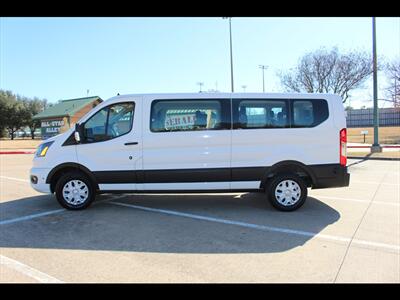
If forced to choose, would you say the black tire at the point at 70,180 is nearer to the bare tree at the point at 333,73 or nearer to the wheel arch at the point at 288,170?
the wheel arch at the point at 288,170

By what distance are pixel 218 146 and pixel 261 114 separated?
0.97 meters

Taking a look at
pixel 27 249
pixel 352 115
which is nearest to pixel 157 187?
pixel 27 249

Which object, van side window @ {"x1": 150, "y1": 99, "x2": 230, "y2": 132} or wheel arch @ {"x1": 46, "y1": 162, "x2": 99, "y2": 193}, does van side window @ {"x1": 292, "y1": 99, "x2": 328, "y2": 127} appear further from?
wheel arch @ {"x1": 46, "y1": 162, "x2": 99, "y2": 193}

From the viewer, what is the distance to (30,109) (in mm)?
67938

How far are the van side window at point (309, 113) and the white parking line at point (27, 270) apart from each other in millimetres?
4804

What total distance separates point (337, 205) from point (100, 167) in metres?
4.62

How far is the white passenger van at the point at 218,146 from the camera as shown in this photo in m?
7.06

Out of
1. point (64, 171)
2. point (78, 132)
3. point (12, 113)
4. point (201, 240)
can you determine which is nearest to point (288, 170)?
point (201, 240)

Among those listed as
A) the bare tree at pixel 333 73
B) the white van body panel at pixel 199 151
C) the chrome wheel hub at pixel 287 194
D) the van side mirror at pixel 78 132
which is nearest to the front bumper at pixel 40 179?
the white van body panel at pixel 199 151

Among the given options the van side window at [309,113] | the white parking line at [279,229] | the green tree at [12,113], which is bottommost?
the white parking line at [279,229]

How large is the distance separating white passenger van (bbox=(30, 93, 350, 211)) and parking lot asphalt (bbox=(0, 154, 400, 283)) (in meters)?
0.55

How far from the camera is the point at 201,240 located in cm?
539

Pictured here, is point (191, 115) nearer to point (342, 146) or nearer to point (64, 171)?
point (64, 171)
